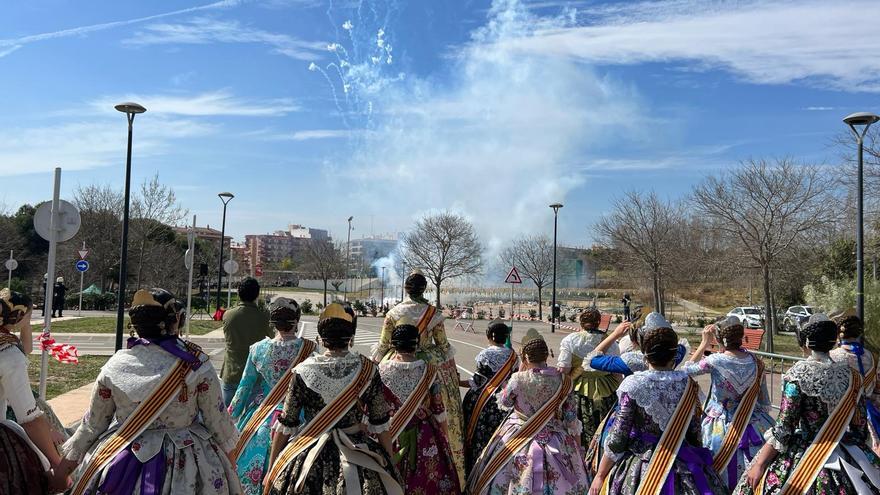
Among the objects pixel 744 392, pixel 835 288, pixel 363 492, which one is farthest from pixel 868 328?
pixel 363 492

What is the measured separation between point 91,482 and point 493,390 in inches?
150

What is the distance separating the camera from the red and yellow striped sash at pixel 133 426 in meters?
3.67

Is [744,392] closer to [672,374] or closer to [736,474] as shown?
[736,474]

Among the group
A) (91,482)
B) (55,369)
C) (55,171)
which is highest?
(55,171)

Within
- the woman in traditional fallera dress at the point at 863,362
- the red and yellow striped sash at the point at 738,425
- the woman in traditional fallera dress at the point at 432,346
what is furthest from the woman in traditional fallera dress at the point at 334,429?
the woman in traditional fallera dress at the point at 863,362

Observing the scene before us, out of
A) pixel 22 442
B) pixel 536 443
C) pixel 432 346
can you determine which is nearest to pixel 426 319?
pixel 432 346

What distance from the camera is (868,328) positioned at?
17719 millimetres

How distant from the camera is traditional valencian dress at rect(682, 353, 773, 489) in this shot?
18.8 feet

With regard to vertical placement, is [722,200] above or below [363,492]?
above

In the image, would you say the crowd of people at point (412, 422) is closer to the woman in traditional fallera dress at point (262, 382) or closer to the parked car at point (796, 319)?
the woman in traditional fallera dress at point (262, 382)

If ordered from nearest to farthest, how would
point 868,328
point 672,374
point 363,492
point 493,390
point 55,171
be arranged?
point 363,492 < point 672,374 < point 493,390 < point 55,171 < point 868,328

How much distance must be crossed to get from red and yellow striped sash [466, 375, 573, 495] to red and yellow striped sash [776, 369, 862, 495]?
1696mm

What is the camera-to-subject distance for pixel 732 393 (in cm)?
580

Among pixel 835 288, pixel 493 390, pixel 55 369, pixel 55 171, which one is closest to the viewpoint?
pixel 493 390
